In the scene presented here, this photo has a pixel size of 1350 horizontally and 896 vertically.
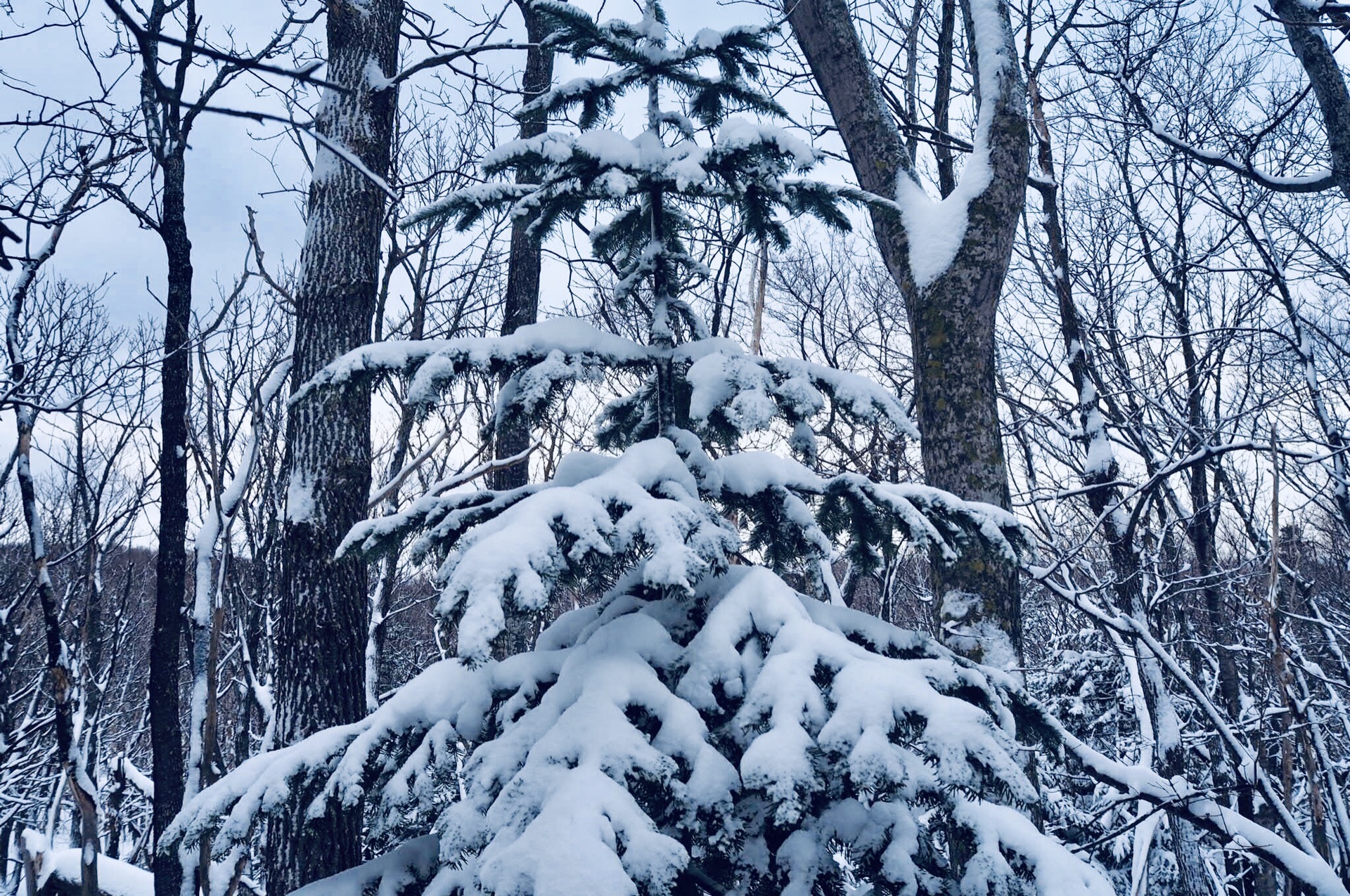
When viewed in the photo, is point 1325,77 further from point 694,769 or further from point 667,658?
point 694,769

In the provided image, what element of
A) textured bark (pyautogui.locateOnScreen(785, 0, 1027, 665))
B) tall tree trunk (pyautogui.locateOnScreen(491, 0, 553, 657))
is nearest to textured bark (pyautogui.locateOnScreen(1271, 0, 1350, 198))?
textured bark (pyautogui.locateOnScreen(785, 0, 1027, 665))

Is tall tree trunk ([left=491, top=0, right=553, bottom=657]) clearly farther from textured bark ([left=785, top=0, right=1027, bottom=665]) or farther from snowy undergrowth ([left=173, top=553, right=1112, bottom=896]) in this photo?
snowy undergrowth ([left=173, top=553, right=1112, bottom=896])

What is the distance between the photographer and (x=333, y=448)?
4.86 m

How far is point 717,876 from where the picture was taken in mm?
2236

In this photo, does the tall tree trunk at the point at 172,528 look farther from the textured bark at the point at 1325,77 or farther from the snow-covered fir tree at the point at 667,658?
the textured bark at the point at 1325,77

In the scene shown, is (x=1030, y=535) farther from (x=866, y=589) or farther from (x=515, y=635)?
(x=866, y=589)

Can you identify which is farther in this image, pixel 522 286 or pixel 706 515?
pixel 522 286

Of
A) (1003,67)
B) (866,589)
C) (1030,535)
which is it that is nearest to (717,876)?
(1030,535)

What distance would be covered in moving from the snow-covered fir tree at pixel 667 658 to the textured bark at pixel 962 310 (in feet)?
4.43

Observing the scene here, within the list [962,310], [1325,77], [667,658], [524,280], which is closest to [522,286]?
[524,280]

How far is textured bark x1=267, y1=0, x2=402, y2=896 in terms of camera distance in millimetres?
4473

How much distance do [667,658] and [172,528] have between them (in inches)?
241

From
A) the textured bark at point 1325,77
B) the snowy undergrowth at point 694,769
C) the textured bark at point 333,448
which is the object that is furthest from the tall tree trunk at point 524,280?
the textured bark at point 1325,77

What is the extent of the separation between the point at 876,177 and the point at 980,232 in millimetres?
934
